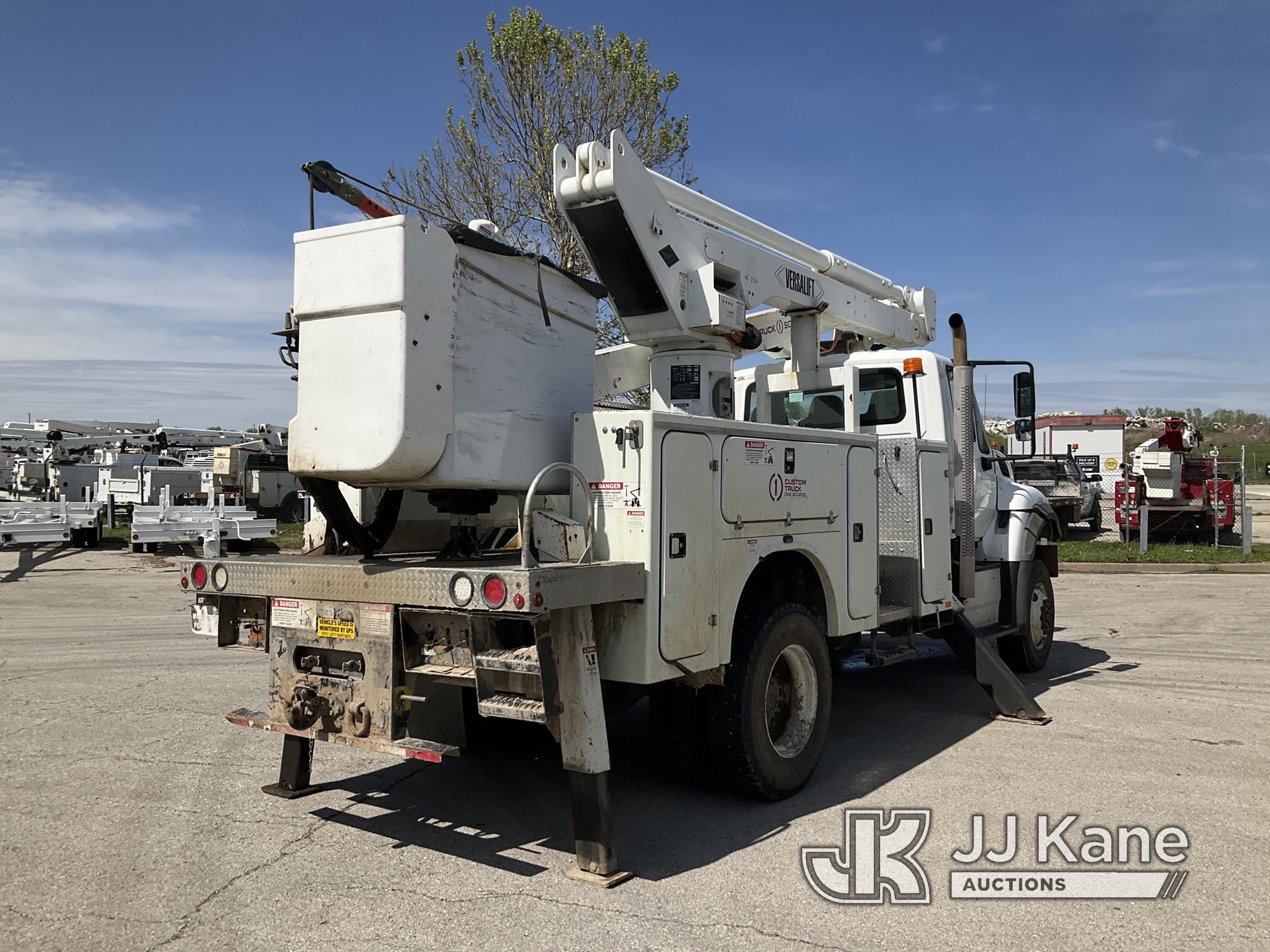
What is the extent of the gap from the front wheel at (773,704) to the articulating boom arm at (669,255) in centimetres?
177

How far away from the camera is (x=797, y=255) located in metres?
6.98

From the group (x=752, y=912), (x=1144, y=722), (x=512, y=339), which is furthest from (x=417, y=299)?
(x=1144, y=722)

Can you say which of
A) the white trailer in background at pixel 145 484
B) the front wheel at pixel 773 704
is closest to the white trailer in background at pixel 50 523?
the white trailer in background at pixel 145 484

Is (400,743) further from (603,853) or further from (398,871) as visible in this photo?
(603,853)

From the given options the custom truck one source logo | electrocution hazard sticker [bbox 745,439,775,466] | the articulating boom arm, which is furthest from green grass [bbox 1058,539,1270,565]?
electrocution hazard sticker [bbox 745,439,775,466]

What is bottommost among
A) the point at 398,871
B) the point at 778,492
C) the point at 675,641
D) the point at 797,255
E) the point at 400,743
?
the point at 398,871

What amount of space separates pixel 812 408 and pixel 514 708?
3968mm

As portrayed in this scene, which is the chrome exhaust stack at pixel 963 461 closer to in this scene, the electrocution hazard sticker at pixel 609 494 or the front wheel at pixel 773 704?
the front wheel at pixel 773 704

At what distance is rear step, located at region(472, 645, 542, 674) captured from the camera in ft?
12.8

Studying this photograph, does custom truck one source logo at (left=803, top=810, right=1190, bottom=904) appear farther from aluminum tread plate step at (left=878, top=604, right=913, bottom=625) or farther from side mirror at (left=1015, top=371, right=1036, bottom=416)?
side mirror at (left=1015, top=371, right=1036, bottom=416)

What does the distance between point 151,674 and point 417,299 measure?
19.0 ft

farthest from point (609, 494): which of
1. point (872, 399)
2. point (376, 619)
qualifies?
point (872, 399)

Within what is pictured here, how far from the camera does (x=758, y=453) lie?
197 inches

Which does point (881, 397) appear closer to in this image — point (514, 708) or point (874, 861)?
point (874, 861)
